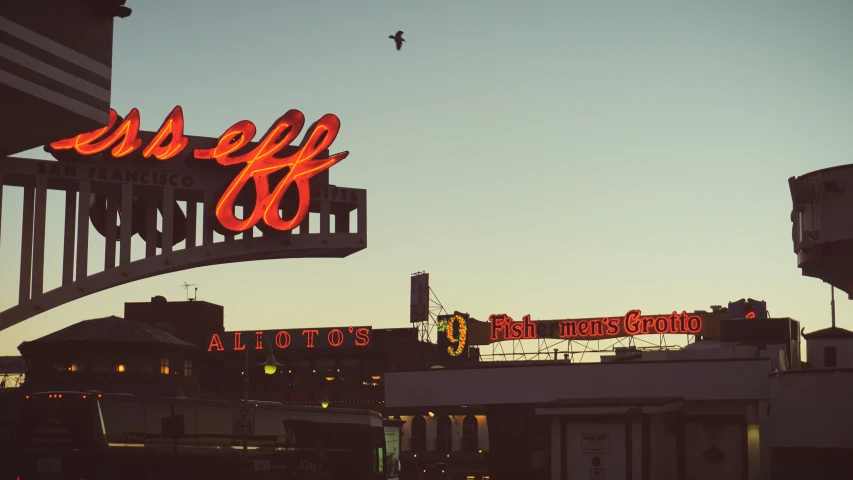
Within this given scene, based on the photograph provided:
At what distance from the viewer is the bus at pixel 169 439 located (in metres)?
33.8

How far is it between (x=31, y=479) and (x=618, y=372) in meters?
34.6

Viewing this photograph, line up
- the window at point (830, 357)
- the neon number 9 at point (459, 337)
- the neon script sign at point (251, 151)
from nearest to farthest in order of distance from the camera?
the neon script sign at point (251, 151), the window at point (830, 357), the neon number 9 at point (459, 337)

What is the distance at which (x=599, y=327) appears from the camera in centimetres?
7406

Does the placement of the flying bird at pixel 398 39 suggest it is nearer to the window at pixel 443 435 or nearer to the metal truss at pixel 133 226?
the metal truss at pixel 133 226

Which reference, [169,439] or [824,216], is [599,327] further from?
[169,439]

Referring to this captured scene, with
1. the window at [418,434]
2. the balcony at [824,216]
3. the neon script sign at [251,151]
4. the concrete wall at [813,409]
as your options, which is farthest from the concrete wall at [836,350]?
the neon script sign at [251,151]

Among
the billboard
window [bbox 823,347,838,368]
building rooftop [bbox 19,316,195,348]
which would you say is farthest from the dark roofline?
window [bbox 823,347,838,368]

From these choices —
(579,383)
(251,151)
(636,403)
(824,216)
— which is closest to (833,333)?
(579,383)

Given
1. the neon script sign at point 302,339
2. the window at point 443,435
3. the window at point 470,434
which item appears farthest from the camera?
the neon script sign at point 302,339

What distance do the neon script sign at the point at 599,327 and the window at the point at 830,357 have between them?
12129 mm

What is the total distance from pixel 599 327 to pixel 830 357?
A: 1713cm

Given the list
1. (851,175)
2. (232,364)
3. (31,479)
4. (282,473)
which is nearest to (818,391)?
(851,175)

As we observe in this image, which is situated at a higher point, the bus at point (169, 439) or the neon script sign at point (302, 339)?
the neon script sign at point (302, 339)

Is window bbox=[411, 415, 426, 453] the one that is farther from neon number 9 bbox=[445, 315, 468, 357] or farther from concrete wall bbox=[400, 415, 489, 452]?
neon number 9 bbox=[445, 315, 468, 357]
